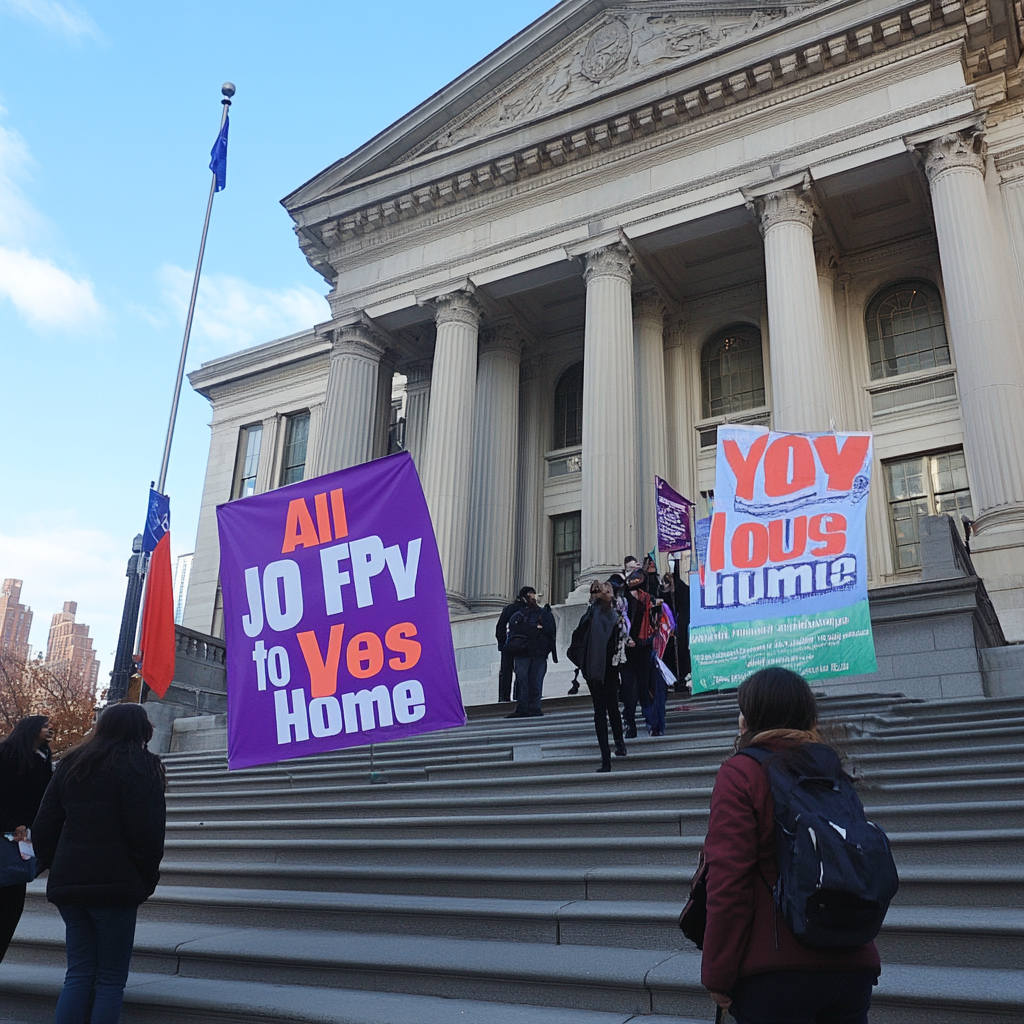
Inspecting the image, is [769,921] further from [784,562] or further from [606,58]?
[606,58]

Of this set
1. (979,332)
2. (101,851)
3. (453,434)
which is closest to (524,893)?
(101,851)

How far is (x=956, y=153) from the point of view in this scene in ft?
60.9

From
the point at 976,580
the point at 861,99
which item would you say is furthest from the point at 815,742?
the point at 861,99

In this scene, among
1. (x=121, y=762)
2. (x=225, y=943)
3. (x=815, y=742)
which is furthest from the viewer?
(x=225, y=943)

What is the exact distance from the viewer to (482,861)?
268 inches

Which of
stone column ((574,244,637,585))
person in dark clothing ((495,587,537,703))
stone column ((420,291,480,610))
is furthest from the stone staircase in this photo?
stone column ((420,291,480,610))

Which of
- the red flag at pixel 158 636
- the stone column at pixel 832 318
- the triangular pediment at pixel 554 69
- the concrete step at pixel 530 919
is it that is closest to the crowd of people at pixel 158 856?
the concrete step at pixel 530 919

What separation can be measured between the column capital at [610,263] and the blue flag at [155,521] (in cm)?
1115

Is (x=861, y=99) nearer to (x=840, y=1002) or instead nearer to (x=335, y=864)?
(x=335, y=864)

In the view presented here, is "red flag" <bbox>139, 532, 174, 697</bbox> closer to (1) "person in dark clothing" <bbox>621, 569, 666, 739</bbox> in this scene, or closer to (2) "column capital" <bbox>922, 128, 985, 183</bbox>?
(1) "person in dark clothing" <bbox>621, 569, 666, 739</bbox>

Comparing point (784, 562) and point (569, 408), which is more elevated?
point (569, 408)

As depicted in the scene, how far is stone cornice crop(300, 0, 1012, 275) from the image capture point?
19.0 m

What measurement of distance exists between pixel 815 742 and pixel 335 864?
5337 millimetres

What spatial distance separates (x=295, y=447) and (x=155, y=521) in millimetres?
20315
